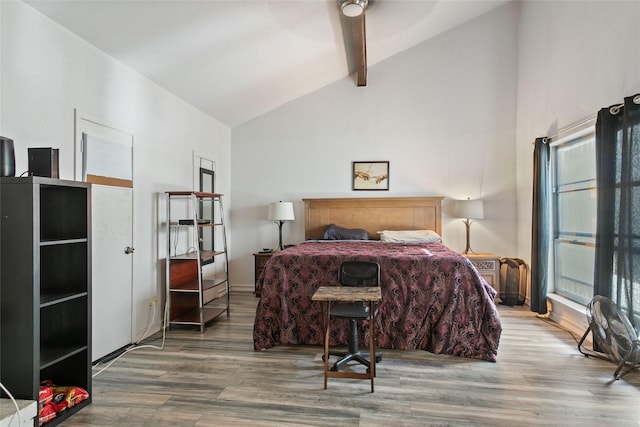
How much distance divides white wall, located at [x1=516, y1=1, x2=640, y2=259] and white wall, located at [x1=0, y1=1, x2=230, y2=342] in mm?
4308

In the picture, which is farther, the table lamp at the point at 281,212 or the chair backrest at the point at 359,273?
the table lamp at the point at 281,212

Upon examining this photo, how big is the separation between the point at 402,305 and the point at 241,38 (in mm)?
2932

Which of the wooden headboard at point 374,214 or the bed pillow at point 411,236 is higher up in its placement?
the wooden headboard at point 374,214

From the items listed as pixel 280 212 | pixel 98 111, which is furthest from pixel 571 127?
pixel 98 111

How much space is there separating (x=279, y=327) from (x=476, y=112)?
165 inches

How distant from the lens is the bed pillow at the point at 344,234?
4.84m

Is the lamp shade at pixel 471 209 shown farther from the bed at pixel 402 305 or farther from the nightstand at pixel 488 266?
the bed at pixel 402 305

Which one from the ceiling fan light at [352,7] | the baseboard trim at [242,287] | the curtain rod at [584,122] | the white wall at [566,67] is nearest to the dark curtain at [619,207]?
the curtain rod at [584,122]

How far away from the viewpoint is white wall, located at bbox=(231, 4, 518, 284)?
500 cm

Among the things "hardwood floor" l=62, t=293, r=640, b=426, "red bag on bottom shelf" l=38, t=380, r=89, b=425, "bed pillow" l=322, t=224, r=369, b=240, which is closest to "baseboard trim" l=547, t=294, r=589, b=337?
"hardwood floor" l=62, t=293, r=640, b=426

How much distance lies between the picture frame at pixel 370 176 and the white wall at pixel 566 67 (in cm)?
190

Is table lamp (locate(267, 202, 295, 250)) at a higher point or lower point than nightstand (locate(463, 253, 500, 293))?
higher

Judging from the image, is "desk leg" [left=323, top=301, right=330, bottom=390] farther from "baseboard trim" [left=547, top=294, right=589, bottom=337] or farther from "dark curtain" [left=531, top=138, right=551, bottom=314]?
"dark curtain" [left=531, top=138, right=551, bottom=314]

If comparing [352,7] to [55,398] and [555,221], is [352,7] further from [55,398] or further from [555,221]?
[55,398]
